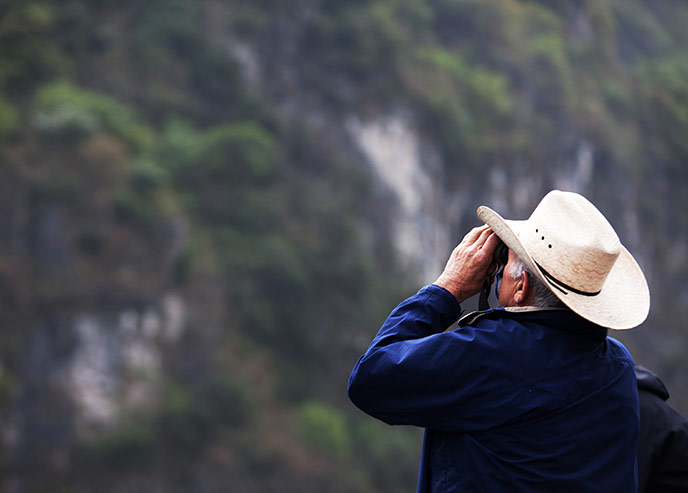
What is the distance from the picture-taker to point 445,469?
5.02 feet

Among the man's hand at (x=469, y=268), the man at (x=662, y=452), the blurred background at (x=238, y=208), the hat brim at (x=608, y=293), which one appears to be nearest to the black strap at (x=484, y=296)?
the man's hand at (x=469, y=268)

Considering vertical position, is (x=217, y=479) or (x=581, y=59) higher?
(x=581, y=59)

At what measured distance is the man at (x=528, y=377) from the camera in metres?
1.49

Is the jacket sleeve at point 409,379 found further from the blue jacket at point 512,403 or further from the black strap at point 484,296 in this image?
the black strap at point 484,296

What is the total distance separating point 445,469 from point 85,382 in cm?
1273

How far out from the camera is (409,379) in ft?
4.92

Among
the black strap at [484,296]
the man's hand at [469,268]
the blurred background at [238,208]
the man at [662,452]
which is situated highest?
the blurred background at [238,208]

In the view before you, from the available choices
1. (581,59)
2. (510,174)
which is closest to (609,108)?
(581,59)

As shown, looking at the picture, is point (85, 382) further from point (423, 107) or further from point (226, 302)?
point (423, 107)

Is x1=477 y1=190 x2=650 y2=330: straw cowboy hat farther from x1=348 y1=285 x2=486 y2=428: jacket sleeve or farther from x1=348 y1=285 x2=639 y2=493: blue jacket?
x1=348 y1=285 x2=486 y2=428: jacket sleeve

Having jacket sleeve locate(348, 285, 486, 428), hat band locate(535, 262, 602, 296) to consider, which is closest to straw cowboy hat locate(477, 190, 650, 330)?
hat band locate(535, 262, 602, 296)

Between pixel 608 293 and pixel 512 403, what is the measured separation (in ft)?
1.31

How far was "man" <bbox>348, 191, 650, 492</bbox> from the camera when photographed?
4.90 feet

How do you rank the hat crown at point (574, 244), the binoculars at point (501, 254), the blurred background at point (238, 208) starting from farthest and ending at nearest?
1. the blurred background at point (238, 208)
2. the binoculars at point (501, 254)
3. the hat crown at point (574, 244)
